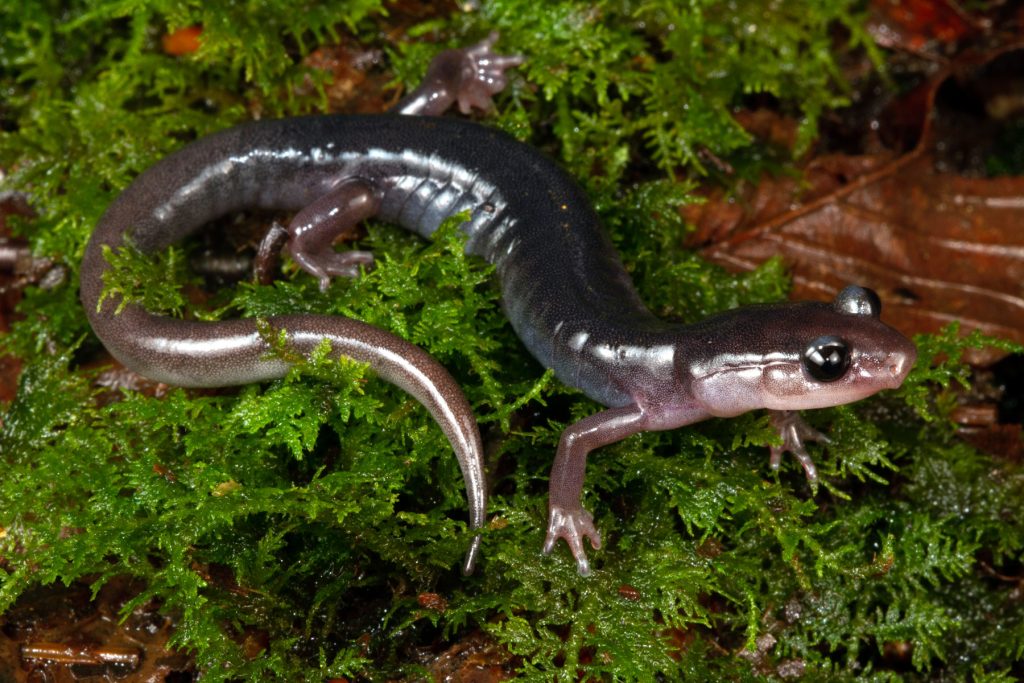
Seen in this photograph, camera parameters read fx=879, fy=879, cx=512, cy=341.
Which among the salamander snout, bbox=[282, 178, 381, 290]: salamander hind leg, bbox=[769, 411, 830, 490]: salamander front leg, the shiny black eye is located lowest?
bbox=[769, 411, 830, 490]: salamander front leg

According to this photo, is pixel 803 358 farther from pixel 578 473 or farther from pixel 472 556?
pixel 472 556

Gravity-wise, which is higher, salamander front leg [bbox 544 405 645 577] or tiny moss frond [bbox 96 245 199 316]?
tiny moss frond [bbox 96 245 199 316]

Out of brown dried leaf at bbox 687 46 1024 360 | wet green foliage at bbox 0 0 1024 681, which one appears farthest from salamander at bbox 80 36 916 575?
brown dried leaf at bbox 687 46 1024 360

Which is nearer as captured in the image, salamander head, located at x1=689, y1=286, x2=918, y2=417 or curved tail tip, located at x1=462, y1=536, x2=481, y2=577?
salamander head, located at x1=689, y1=286, x2=918, y2=417

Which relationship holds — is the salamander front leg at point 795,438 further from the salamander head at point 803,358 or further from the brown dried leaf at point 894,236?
the brown dried leaf at point 894,236

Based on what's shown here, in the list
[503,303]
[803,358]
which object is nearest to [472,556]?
[503,303]

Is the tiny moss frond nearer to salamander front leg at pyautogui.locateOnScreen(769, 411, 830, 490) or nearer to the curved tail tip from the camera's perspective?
the curved tail tip

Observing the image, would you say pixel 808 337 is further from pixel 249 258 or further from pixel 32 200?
pixel 32 200

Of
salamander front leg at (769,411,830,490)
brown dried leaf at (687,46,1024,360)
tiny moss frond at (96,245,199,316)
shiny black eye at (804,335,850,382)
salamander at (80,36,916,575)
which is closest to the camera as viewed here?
shiny black eye at (804,335,850,382)

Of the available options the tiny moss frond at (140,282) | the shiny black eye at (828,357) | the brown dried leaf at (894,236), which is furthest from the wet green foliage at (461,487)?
the shiny black eye at (828,357)

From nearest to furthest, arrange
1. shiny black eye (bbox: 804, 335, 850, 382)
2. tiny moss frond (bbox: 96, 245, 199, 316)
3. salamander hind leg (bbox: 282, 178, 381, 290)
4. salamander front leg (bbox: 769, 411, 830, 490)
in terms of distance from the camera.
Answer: shiny black eye (bbox: 804, 335, 850, 382) < salamander front leg (bbox: 769, 411, 830, 490) < tiny moss frond (bbox: 96, 245, 199, 316) < salamander hind leg (bbox: 282, 178, 381, 290)
